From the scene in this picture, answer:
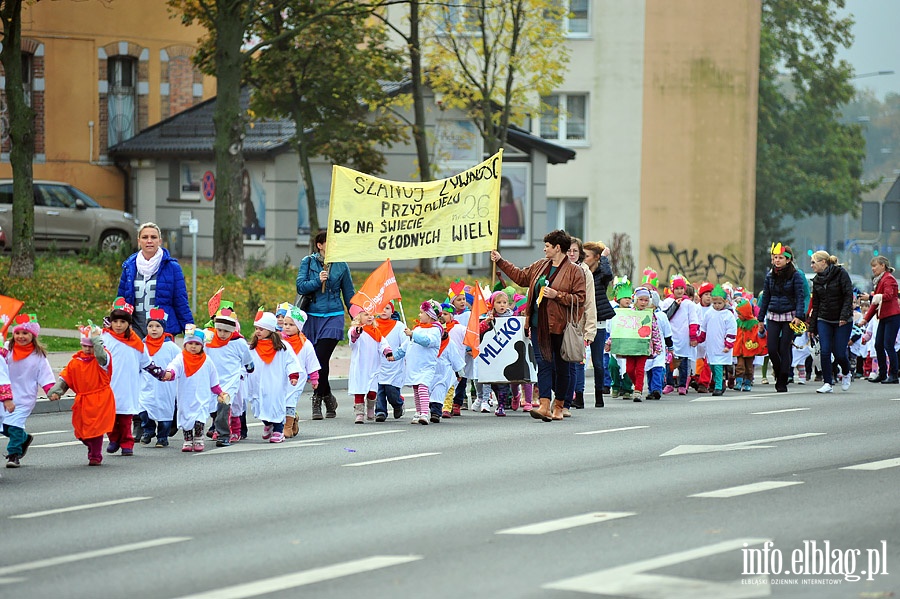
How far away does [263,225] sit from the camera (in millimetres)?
40844

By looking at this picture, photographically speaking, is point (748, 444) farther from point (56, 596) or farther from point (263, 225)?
point (263, 225)

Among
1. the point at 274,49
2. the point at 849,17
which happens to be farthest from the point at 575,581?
the point at 849,17

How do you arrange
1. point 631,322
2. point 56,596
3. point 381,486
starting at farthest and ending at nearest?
point 631,322
point 381,486
point 56,596

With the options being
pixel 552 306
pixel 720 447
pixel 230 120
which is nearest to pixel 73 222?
pixel 230 120

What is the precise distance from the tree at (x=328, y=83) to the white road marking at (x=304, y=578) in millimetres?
26099

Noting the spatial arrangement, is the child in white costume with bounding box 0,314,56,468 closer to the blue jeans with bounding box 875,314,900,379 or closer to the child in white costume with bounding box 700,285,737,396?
the child in white costume with bounding box 700,285,737,396

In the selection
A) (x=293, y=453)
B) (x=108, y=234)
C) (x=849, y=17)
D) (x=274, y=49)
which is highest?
(x=849, y=17)

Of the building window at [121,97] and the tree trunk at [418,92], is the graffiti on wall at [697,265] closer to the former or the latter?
the tree trunk at [418,92]

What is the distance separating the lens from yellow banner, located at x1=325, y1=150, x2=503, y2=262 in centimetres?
1625

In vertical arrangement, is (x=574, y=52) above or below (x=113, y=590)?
above

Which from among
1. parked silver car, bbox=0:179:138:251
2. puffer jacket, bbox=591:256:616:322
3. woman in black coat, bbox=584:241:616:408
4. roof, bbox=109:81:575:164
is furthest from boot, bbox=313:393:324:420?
roof, bbox=109:81:575:164

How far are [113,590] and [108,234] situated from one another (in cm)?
2866

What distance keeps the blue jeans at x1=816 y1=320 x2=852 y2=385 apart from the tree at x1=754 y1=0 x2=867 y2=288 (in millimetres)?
44021

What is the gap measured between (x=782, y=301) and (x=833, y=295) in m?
0.83
